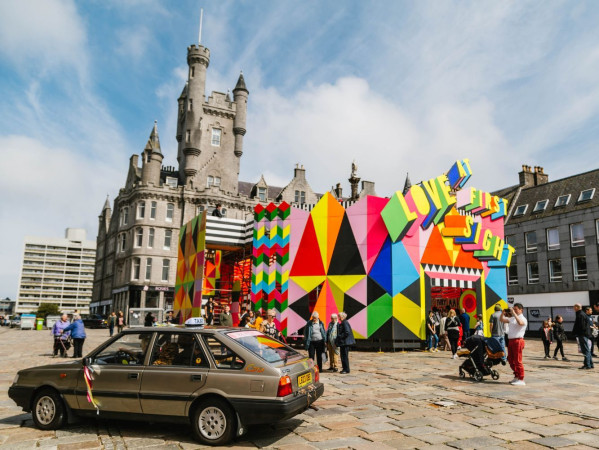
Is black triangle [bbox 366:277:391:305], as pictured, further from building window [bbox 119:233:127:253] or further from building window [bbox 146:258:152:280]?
building window [bbox 119:233:127:253]

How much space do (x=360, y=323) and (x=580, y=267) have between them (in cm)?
2337

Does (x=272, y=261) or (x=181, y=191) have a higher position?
(x=181, y=191)

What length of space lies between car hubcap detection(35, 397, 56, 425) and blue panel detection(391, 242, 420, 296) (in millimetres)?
13341

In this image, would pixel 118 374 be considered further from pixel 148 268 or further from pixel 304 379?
pixel 148 268

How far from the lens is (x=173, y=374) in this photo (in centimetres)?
629

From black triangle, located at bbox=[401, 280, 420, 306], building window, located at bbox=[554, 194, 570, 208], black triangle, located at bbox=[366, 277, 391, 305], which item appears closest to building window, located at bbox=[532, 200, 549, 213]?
building window, located at bbox=[554, 194, 570, 208]

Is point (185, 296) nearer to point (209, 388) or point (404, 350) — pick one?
point (404, 350)

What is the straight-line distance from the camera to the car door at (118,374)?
643 centimetres

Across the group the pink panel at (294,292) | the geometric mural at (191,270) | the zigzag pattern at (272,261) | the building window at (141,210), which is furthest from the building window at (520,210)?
the building window at (141,210)

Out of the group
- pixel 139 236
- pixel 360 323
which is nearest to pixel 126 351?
pixel 360 323

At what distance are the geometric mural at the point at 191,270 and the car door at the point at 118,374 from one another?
1471cm

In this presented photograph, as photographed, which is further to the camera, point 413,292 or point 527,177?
point 527,177

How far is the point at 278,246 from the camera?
19.7 m

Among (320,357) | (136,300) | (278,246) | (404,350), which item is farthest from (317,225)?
(136,300)
